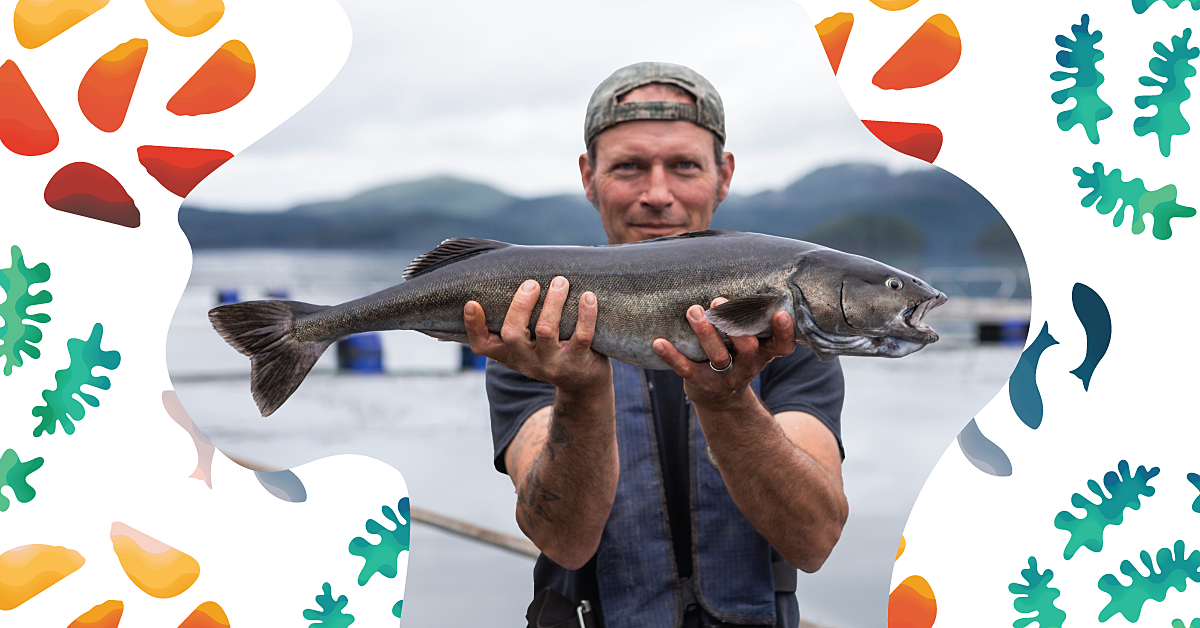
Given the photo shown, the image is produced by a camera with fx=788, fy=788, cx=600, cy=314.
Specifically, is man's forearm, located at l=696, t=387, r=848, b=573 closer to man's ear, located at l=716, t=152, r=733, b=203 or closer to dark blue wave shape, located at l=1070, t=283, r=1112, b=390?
man's ear, located at l=716, t=152, r=733, b=203

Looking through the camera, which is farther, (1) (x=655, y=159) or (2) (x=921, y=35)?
(2) (x=921, y=35)

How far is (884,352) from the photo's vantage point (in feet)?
9.21

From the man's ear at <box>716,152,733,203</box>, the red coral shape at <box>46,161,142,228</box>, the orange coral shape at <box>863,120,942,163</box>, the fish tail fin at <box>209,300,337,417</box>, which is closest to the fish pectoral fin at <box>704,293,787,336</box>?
the man's ear at <box>716,152,733,203</box>

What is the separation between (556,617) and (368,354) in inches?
533

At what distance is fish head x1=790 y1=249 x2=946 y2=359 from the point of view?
109 inches

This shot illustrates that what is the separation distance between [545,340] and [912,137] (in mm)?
2967

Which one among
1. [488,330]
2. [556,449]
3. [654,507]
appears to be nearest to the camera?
[488,330]

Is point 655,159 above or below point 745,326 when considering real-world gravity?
above

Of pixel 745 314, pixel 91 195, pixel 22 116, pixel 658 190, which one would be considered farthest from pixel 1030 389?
pixel 22 116

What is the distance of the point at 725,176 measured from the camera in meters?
4.12

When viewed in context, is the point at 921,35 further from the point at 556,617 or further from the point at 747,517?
the point at 556,617

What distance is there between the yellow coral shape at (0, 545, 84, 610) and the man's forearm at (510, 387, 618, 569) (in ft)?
9.70

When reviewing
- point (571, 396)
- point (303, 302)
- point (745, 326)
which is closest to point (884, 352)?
point (745, 326)

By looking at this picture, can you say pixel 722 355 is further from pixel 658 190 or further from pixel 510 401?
pixel 510 401
